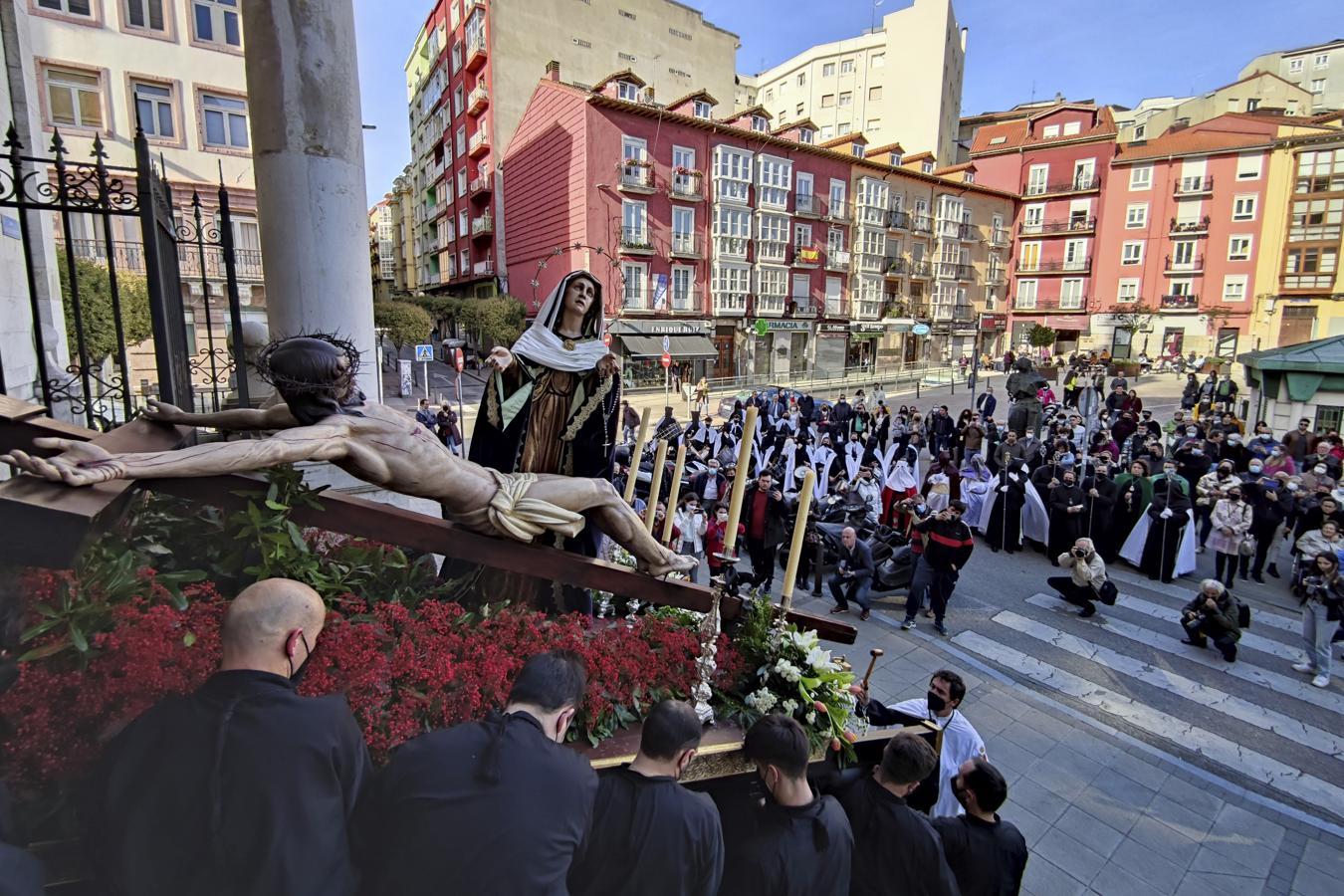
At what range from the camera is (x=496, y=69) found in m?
37.8

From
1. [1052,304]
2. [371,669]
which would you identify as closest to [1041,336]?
[1052,304]

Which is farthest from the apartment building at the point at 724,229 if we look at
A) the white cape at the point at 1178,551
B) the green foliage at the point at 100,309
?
the white cape at the point at 1178,551

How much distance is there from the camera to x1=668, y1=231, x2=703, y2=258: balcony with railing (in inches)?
1421

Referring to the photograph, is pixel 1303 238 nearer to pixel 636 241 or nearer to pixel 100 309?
pixel 636 241

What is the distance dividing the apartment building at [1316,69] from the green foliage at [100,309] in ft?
255

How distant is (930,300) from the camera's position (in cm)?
5044

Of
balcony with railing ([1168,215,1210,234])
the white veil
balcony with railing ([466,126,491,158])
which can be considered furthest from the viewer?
balcony with railing ([1168,215,1210,234])

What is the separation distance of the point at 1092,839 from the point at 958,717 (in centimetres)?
170

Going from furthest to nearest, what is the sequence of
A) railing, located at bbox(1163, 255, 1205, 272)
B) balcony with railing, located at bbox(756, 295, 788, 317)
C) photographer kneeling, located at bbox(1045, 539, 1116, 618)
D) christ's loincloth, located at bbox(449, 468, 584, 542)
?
railing, located at bbox(1163, 255, 1205, 272) → balcony with railing, located at bbox(756, 295, 788, 317) → photographer kneeling, located at bbox(1045, 539, 1116, 618) → christ's loincloth, located at bbox(449, 468, 584, 542)

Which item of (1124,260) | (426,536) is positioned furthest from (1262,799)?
(1124,260)

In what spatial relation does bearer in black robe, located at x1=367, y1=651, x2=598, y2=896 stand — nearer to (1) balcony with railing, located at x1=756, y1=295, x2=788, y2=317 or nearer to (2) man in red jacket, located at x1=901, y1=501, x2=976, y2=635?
(2) man in red jacket, located at x1=901, y1=501, x2=976, y2=635

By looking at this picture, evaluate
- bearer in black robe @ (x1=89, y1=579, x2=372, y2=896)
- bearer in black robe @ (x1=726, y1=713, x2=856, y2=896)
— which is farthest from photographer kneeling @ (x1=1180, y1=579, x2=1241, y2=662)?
bearer in black robe @ (x1=89, y1=579, x2=372, y2=896)

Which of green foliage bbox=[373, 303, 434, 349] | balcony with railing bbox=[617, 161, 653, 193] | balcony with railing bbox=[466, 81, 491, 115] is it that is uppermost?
balcony with railing bbox=[466, 81, 491, 115]

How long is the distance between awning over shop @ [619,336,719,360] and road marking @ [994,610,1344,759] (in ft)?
84.7
